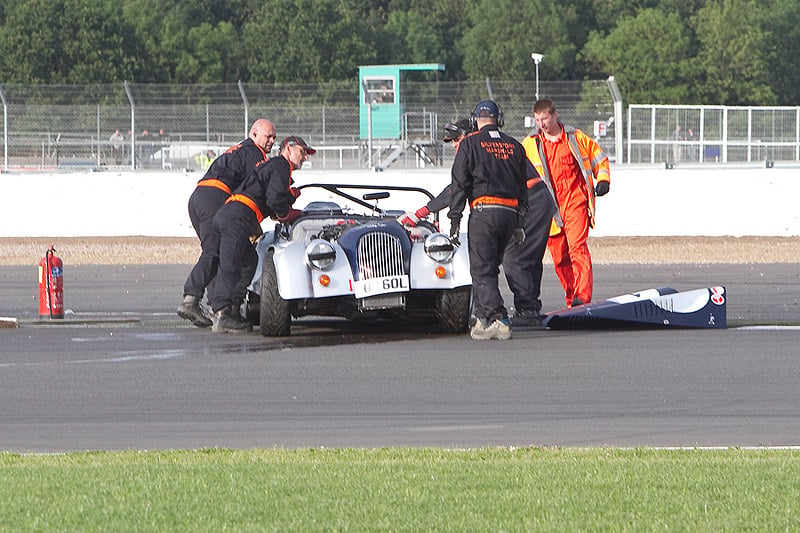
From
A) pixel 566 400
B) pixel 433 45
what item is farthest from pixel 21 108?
pixel 433 45

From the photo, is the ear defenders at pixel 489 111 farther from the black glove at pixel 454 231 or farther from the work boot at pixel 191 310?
the work boot at pixel 191 310

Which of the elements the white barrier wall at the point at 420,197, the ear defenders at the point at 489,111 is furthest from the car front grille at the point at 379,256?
the white barrier wall at the point at 420,197

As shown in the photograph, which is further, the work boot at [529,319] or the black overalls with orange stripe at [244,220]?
the work boot at [529,319]

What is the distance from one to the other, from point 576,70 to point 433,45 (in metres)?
8.86

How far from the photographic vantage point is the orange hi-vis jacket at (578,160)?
1205 cm

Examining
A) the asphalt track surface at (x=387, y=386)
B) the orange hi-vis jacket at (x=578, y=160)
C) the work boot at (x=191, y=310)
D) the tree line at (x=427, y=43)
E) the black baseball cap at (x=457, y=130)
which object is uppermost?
the tree line at (x=427, y=43)

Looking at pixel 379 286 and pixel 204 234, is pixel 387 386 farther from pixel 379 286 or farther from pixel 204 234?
pixel 204 234

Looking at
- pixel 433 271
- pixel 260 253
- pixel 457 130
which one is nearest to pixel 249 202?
pixel 260 253

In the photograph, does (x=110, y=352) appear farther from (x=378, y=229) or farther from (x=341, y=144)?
(x=341, y=144)

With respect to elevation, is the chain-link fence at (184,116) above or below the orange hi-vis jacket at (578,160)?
above

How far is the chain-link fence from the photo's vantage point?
2661 cm

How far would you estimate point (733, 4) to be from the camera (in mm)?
81938

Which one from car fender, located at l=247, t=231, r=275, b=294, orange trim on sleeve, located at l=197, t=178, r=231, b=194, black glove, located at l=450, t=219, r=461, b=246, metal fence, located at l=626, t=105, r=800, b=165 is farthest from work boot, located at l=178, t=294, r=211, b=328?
metal fence, located at l=626, t=105, r=800, b=165

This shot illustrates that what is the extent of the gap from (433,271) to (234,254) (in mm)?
1601
